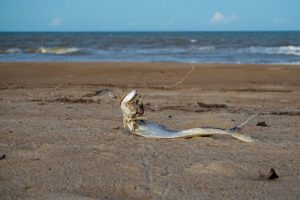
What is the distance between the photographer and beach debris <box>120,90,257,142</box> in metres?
5.88

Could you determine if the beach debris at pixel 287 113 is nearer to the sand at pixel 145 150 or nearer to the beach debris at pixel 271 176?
the sand at pixel 145 150

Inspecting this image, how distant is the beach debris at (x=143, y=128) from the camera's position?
588 centimetres

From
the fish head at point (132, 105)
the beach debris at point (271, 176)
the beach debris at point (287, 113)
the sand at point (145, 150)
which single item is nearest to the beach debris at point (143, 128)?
the fish head at point (132, 105)

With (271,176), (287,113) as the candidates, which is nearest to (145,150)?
(271,176)

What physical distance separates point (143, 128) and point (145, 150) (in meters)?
0.72

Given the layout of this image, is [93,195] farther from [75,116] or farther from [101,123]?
[75,116]

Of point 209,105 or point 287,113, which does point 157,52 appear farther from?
point 287,113

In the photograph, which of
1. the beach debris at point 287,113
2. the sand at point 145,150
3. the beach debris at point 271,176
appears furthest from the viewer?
the beach debris at point 287,113

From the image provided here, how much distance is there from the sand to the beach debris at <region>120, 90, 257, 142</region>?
4.3 inches

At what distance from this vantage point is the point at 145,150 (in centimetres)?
538

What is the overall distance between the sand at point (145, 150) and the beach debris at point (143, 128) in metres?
0.11

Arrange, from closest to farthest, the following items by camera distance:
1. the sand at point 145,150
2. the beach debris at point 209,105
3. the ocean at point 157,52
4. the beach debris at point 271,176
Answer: the sand at point 145,150
the beach debris at point 271,176
the beach debris at point 209,105
the ocean at point 157,52

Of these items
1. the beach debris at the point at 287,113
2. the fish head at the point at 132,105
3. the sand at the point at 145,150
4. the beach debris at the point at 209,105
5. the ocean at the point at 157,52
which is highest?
the fish head at the point at 132,105

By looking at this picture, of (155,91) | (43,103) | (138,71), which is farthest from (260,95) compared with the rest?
(138,71)
